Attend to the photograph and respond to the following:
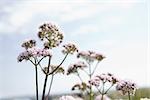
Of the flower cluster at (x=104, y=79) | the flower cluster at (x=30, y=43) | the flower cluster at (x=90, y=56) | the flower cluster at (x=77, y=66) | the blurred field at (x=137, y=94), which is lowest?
the blurred field at (x=137, y=94)

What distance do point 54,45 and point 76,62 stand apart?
1.73 ft

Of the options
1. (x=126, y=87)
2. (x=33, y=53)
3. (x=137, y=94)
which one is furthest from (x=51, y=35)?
(x=137, y=94)

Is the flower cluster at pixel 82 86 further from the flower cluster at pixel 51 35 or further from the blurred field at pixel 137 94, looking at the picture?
the flower cluster at pixel 51 35

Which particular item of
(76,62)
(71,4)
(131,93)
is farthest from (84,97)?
(71,4)

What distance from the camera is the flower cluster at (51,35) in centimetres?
183

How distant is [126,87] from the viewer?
6.50 ft

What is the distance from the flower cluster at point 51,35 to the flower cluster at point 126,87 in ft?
1.41

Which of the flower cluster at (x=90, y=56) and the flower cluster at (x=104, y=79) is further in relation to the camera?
the flower cluster at (x=90, y=56)

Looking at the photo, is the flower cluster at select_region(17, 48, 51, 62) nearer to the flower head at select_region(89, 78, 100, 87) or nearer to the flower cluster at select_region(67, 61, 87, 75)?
the flower head at select_region(89, 78, 100, 87)

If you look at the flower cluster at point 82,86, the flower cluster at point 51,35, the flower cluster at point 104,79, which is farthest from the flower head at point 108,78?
the flower cluster at point 51,35

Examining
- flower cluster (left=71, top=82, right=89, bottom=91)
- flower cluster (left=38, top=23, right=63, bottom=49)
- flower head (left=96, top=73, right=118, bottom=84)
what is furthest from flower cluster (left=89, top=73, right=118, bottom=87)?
flower cluster (left=38, top=23, right=63, bottom=49)

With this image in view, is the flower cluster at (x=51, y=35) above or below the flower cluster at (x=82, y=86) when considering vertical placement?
above

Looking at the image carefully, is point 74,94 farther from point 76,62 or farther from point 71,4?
point 71,4

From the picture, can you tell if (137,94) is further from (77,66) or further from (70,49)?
(70,49)
